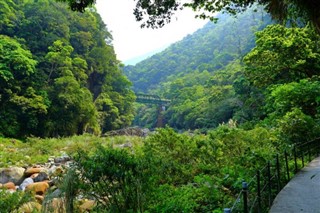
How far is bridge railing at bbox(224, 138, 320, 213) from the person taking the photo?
4281 mm

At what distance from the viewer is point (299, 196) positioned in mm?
5312

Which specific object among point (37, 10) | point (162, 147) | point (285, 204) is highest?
point (37, 10)

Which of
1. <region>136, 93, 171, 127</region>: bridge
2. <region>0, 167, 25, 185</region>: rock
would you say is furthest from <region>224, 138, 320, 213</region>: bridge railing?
<region>136, 93, 171, 127</region>: bridge

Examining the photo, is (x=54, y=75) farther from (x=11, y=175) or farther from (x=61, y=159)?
(x=11, y=175)

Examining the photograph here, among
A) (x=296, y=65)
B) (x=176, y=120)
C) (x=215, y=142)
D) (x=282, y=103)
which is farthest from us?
(x=176, y=120)

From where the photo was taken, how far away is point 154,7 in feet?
19.8

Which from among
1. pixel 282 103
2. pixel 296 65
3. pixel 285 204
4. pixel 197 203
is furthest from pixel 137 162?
pixel 296 65

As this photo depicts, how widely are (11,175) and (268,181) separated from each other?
1149 cm

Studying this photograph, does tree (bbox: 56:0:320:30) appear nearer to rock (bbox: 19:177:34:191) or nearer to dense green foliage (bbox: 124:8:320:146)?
dense green foliage (bbox: 124:8:320:146)

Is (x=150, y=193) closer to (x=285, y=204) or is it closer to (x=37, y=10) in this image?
(x=285, y=204)

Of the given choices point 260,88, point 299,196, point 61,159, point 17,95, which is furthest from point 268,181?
point 17,95

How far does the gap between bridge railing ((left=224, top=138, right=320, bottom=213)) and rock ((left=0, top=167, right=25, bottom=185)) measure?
10584 millimetres

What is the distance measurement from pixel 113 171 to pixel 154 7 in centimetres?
324

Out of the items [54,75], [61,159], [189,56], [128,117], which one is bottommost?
[61,159]
